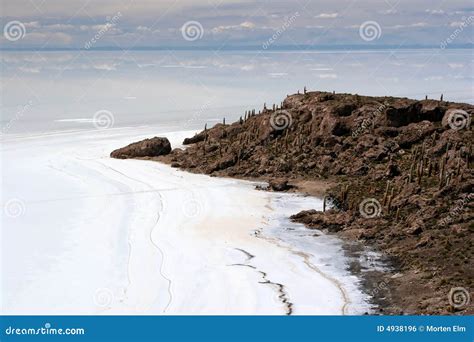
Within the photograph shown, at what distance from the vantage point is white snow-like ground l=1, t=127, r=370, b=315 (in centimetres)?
4209

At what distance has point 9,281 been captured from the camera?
4619 cm

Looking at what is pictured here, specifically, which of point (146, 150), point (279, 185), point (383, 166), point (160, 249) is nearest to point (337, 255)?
point (160, 249)

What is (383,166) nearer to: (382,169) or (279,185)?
(382,169)

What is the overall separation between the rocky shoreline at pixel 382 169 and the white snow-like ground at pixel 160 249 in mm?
3292

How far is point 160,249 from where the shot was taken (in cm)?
5253

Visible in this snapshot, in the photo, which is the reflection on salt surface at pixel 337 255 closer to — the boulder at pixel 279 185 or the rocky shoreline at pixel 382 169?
the rocky shoreline at pixel 382 169

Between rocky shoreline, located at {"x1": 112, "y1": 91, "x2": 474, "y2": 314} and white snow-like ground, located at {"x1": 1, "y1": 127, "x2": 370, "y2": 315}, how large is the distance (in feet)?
10.8

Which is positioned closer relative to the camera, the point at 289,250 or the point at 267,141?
the point at 289,250

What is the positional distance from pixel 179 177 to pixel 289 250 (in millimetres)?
30147

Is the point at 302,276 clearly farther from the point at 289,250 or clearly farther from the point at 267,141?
the point at 267,141

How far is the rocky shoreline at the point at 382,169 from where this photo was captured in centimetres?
4603

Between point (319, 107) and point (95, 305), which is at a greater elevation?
point (319, 107)

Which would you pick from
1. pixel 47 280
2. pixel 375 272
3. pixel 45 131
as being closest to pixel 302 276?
pixel 375 272

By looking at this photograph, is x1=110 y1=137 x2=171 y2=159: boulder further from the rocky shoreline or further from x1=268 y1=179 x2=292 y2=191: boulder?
x1=268 y1=179 x2=292 y2=191: boulder
